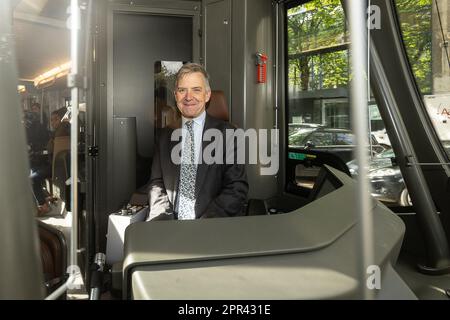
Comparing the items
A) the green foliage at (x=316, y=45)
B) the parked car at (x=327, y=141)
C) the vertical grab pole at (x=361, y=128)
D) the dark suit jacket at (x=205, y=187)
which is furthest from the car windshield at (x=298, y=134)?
the vertical grab pole at (x=361, y=128)

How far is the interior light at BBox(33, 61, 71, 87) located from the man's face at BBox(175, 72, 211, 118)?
129 centimetres

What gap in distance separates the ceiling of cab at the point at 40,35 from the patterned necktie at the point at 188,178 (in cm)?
129

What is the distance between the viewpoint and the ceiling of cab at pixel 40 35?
876 mm

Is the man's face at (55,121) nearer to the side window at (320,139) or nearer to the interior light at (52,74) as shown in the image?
the interior light at (52,74)

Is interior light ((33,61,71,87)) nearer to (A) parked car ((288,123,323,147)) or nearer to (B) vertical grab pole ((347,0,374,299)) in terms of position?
(B) vertical grab pole ((347,0,374,299))

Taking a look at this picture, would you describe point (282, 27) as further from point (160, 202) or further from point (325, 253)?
point (325, 253)

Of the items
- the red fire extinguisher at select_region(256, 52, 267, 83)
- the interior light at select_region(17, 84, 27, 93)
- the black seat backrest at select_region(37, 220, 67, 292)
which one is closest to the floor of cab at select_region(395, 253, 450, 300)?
the red fire extinguisher at select_region(256, 52, 267, 83)

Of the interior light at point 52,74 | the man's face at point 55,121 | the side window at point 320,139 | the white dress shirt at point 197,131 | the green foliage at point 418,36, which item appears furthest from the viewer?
the side window at point 320,139

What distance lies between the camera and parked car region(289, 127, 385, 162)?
3893 millimetres

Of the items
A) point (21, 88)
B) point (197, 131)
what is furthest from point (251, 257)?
point (197, 131)

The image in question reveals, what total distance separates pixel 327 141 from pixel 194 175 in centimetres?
215

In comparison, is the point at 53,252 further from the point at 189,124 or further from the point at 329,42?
the point at 329,42

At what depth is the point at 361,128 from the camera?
0.71 meters
